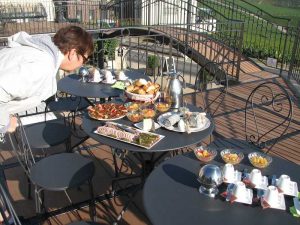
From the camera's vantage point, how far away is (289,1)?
38344 mm

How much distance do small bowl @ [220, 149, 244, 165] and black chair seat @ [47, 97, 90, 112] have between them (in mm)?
2227

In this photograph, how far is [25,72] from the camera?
71.7 inches

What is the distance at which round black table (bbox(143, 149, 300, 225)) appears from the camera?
1.62m

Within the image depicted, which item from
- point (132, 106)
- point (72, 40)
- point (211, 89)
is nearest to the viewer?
point (72, 40)

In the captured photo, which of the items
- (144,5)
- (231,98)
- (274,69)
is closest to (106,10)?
(144,5)

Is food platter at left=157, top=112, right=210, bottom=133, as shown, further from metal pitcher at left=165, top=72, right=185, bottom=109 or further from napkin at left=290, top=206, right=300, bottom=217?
napkin at left=290, top=206, right=300, bottom=217

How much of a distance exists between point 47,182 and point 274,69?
699cm

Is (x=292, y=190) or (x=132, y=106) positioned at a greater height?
(x=132, y=106)

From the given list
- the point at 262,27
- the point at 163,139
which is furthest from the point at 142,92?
the point at 262,27

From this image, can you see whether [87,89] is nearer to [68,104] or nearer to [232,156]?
[68,104]

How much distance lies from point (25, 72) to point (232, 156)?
133 centimetres

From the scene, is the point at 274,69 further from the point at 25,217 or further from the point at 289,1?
the point at 289,1

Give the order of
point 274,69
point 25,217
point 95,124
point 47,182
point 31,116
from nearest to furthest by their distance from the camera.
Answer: point 47,182 → point 95,124 → point 25,217 → point 31,116 → point 274,69

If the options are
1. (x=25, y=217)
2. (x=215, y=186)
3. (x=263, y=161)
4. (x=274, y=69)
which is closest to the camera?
(x=215, y=186)
